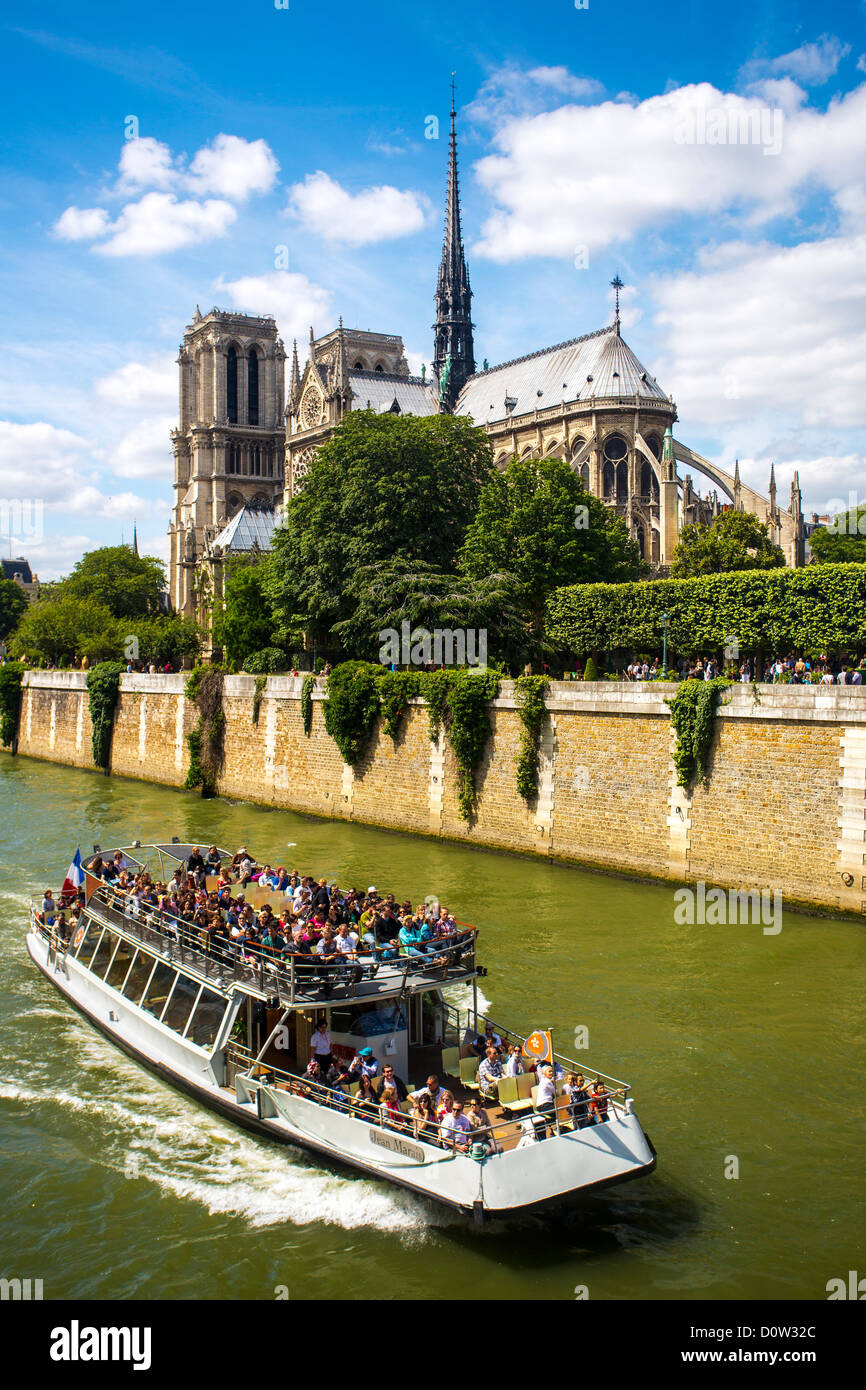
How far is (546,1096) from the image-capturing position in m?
11.3

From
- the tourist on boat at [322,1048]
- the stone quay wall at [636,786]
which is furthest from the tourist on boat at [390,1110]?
the stone quay wall at [636,786]

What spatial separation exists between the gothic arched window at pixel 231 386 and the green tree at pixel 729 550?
2425 inches

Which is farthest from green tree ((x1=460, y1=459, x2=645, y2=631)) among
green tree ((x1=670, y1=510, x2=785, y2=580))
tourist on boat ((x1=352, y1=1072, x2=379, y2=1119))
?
tourist on boat ((x1=352, y1=1072, x2=379, y2=1119))

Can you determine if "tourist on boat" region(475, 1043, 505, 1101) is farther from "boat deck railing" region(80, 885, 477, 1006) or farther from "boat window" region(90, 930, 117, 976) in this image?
"boat window" region(90, 930, 117, 976)

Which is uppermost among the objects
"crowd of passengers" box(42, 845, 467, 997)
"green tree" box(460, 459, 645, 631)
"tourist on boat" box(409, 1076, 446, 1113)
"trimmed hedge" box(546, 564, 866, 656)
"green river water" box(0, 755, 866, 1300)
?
"green tree" box(460, 459, 645, 631)

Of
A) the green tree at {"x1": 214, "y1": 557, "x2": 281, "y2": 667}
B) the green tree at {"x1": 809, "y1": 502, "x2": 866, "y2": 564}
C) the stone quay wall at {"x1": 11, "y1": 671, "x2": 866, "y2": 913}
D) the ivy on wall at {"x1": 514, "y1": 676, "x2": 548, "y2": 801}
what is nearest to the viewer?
the stone quay wall at {"x1": 11, "y1": 671, "x2": 866, "y2": 913}

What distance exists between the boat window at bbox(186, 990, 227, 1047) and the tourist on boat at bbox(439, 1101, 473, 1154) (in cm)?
400

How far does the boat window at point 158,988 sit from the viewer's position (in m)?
15.4

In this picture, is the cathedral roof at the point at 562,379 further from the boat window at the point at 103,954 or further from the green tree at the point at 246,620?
the boat window at the point at 103,954

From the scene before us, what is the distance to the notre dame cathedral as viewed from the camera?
61125 mm

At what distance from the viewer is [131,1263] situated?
10625 millimetres

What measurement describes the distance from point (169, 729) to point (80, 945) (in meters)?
27.3

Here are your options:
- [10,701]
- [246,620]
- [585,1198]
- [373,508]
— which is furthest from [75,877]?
[10,701]

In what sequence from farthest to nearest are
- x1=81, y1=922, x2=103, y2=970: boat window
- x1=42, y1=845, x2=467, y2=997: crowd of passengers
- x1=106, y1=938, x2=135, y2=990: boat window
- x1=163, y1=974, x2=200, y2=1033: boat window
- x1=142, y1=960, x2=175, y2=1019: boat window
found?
x1=81, y1=922, x2=103, y2=970: boat window, x1=106, y1=938, x2=135, y2=990: boat window, x1=142, y1=960, x2=175, y2=1019: boat window, x1=163, y1=974, x2=200, y2=1033: boat window, x1=42, y1=845, x2=467, y2=997: crowd of passengers
